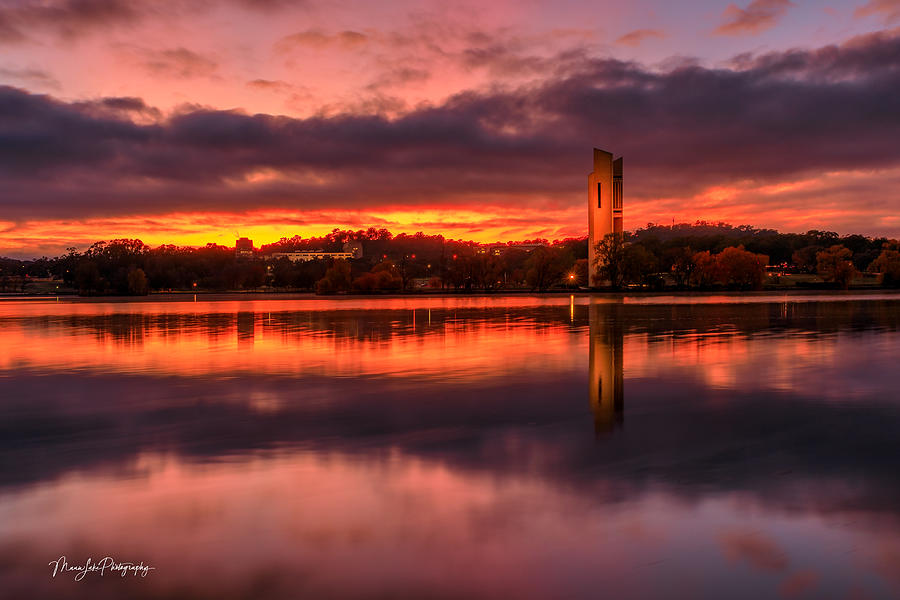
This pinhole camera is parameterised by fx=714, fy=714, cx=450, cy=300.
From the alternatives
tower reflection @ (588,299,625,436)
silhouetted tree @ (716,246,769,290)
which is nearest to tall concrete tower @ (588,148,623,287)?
silhouetted tree @ (716,246,769,290)

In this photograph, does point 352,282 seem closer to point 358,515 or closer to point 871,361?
point 871,361

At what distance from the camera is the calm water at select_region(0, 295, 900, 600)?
689 centimetres

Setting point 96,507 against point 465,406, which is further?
point 465,406

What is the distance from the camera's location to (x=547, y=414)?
1480cm

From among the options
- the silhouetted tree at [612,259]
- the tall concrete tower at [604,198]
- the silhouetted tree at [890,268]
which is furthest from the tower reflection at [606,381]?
the silhouetted tree at [890,268]

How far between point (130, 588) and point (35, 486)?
160 inches

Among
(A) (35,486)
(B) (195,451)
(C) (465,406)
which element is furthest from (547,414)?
(A) (35,486)

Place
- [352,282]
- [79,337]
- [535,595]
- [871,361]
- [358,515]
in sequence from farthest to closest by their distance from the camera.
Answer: [352,282] → [79,337] → [871,361] → [358,515] → [535,595]

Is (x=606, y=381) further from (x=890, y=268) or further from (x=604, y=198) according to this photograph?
(x=890, y=268)
